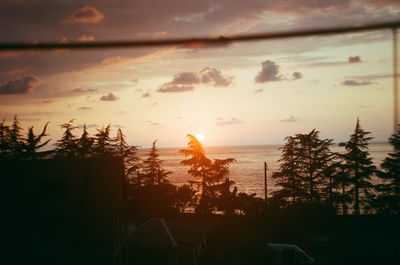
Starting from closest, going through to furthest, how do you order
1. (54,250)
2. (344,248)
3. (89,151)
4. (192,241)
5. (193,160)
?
(54,250) < (192,241) < (344,248) < (193,160) < (89,151)

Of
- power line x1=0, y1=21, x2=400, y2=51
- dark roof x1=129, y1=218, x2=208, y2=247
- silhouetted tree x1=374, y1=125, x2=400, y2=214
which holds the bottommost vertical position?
dark roof x1=129, y1=218, x2=208, y2=247

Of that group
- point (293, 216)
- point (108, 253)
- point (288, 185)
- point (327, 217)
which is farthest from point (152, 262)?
point (288, 185)

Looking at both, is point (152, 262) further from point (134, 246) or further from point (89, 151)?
point (89, 151)

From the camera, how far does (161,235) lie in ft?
57.3

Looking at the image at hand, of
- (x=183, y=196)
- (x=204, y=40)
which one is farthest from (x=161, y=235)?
(x=204, y=40)

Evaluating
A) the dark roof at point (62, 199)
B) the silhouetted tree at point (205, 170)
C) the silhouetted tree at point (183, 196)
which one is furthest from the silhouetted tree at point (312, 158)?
the dark roof at point (62, 199)

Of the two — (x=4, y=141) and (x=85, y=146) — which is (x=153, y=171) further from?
(x=4, y=141)

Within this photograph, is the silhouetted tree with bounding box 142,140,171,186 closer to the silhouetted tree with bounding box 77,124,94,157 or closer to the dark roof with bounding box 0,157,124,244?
the silhouetted tree with bounding box 77,124,94,157

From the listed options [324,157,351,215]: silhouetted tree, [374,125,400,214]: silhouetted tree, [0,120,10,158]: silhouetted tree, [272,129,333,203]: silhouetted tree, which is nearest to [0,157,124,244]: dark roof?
[0,120,10,158]: silhouetted tree

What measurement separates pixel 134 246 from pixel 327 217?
52.2 feet

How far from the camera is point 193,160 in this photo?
32031 millimetres

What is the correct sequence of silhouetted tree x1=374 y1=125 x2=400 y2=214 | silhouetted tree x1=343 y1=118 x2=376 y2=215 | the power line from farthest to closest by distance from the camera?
silhouetted tree x1=343 y1=118 x2=376 y2=215
silhouetted tree x1=374 y1=125 x2=400 y2=214
the power line

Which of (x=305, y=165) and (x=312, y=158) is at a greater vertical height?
(x=312, y=158)

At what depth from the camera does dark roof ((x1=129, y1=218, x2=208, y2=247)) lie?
1719cm
